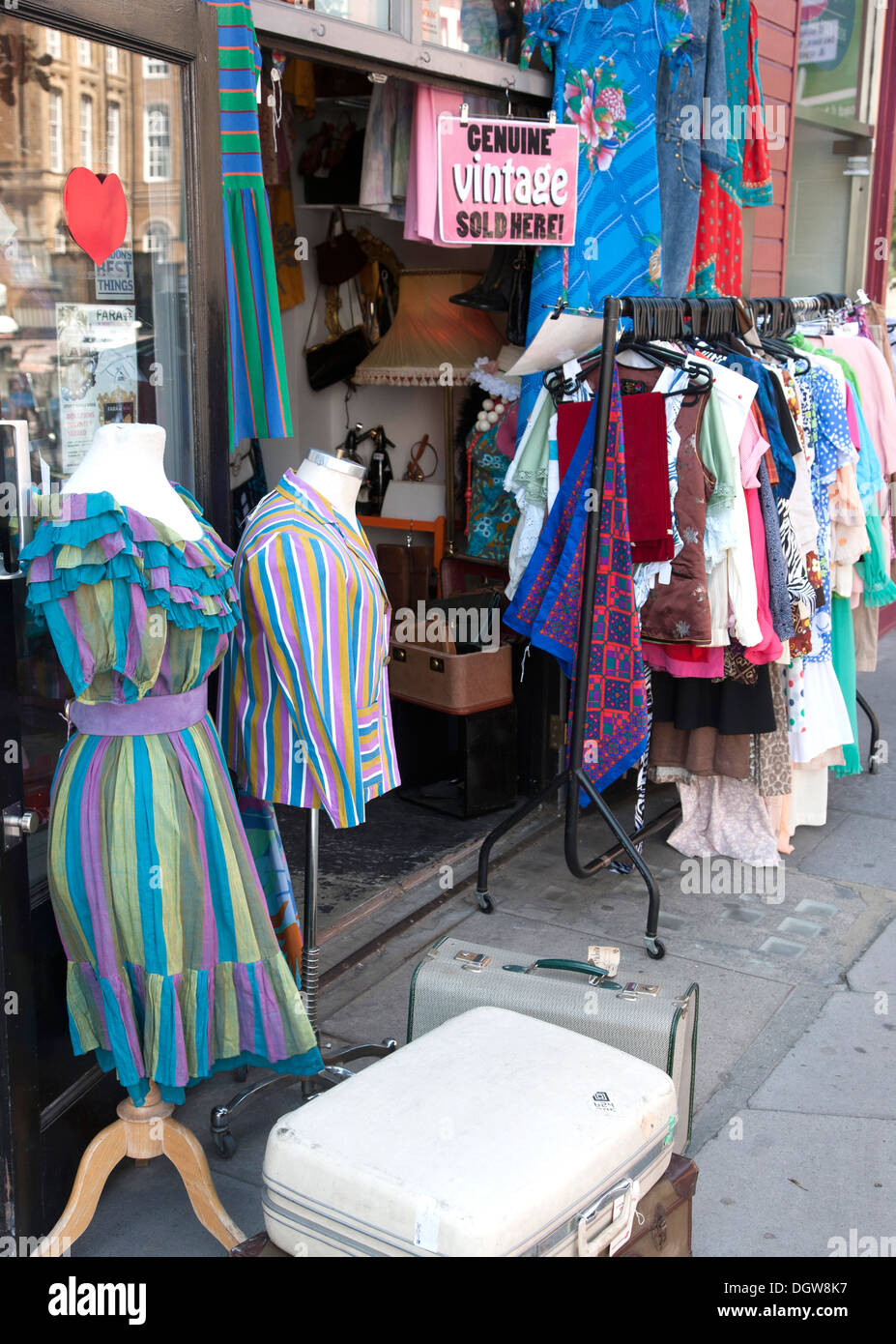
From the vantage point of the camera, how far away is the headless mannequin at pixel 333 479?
2.67 metres

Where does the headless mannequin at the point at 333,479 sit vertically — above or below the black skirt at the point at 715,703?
above

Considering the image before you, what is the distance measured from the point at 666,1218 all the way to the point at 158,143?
2186mm

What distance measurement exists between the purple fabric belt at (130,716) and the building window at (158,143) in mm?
1071

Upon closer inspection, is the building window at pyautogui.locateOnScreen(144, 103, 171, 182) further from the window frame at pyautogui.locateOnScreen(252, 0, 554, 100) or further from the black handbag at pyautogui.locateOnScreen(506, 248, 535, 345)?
the black handbag at pyautogui.locateOnScreen(506, 248, 535, 345)

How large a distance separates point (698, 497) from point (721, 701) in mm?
728

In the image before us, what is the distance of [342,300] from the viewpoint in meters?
5.66

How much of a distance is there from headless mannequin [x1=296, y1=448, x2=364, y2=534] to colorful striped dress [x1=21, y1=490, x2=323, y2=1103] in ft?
0.93

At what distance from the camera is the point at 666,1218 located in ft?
6.70

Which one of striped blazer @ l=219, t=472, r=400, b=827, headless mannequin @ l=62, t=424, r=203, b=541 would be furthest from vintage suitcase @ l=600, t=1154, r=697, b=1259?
headless mannequin @ l=62, t=424, r=203, b=541

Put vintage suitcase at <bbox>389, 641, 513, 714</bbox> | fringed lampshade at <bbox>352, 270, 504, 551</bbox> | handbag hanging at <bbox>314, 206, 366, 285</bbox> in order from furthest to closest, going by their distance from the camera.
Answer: handbag hanging at <bbox>314, 206, 366, 285</bbox> < fringed lampshade at <bbox>352, 270, 504, 551</bbox> < vintage suitcase at <bbox>389, 641, 513, 714</bbox>

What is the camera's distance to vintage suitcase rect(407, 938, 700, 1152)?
7.80 feet

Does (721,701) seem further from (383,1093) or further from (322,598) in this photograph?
(383,1093)

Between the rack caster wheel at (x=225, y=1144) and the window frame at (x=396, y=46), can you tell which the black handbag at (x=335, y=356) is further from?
the rack caster wheel at (x=225, y=1144)

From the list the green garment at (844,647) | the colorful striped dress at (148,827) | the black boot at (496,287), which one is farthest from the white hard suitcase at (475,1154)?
the black boot at (496,287)
